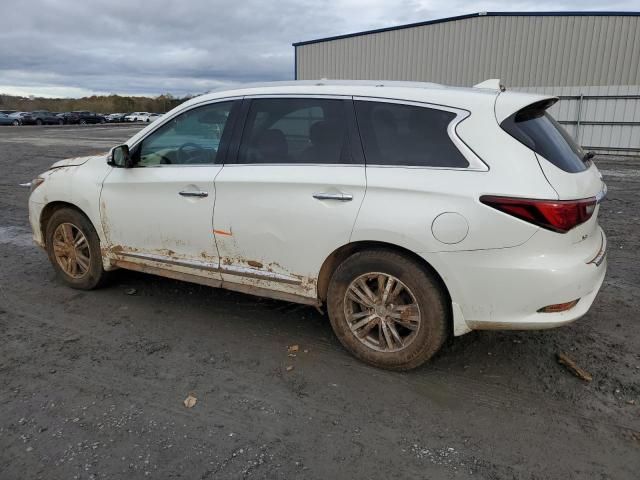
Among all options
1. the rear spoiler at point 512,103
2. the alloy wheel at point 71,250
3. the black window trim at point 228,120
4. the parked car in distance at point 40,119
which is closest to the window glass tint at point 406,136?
the rear spoiler at point 512,103

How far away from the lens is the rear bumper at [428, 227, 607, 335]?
2.95 meters

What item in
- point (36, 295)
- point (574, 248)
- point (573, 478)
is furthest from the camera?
point (36, 295)

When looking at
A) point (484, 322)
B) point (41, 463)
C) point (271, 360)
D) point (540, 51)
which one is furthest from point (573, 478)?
point (540, 51)

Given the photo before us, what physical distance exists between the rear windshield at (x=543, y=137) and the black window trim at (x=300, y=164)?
36.1 inches

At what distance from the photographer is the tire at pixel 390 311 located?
3.22 m

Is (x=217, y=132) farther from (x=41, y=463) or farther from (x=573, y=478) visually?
(x=573, y=478)

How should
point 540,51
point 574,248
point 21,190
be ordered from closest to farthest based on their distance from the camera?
1. point 574,248
2. point 21,190
3. point 540,51

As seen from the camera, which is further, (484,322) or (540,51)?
(540,51)

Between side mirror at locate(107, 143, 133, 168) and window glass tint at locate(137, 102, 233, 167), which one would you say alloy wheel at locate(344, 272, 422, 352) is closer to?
window glass tint at locate(137, 102, 233, 167)

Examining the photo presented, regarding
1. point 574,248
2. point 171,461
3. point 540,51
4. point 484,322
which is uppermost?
point 540,51

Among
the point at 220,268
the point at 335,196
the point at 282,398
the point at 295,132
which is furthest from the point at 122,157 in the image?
the point at 282,398

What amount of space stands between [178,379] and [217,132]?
6.11 ft

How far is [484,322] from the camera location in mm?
3156

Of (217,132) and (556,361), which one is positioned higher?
(217,132)
